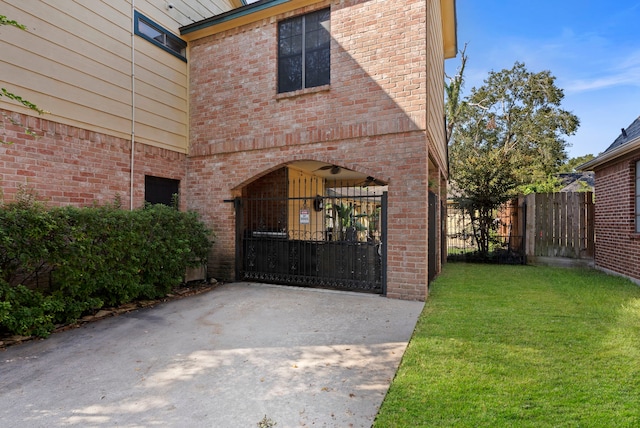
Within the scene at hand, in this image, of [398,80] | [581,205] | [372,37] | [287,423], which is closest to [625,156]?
[581,205]

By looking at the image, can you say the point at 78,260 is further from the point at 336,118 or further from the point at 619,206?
the point at 619,206

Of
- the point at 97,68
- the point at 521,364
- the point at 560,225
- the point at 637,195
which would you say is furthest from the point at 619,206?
the point at 97,68

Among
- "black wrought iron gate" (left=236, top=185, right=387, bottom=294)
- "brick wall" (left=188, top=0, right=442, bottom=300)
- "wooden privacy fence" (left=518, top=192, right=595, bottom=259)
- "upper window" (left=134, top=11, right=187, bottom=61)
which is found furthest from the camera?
"wooden privacy fence" (left=518, top=192, right=595, bottom=259)

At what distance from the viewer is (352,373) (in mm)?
3053

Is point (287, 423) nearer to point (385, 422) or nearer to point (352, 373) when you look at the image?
point (385, 422)

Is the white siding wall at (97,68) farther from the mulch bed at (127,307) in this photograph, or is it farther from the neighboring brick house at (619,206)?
the neighboring brick house at (619,206)

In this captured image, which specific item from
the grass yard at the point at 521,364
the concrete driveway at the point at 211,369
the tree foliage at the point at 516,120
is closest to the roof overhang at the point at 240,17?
the concrete driveway at the point at 211,369

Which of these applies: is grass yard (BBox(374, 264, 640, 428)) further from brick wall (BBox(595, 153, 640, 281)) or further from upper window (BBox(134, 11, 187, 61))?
upper window (BBox(134, 11, 187, 61))

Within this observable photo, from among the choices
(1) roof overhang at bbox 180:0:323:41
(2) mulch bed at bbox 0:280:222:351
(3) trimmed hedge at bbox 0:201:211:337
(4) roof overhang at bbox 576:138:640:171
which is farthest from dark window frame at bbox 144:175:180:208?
(4) roof overhang at bbox 576:138:640:171

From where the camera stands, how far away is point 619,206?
24.4 ft

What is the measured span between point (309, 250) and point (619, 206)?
693 centimetres

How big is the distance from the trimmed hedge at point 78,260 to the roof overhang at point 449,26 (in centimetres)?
857

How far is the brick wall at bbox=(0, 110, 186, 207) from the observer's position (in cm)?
497

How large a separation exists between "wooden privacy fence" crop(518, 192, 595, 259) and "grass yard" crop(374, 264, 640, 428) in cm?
409
